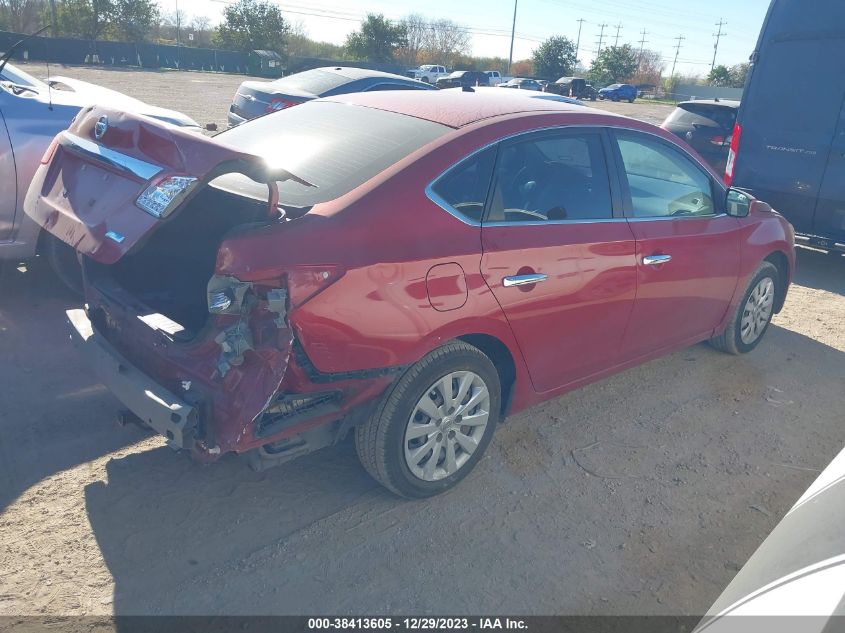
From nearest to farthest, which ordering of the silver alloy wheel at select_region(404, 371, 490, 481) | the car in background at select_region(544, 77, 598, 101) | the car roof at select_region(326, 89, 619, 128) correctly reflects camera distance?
1. the silver alloy wheel at select_region(404, 371, 490, 481)
2. the car roof at select_region(326, 89, 619, 128)
3. the car in background at select_region(544, 77, 598, 101)

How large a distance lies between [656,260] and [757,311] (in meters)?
1.74

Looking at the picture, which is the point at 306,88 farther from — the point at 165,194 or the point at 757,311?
the point at 165,194

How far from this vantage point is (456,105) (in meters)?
3.62

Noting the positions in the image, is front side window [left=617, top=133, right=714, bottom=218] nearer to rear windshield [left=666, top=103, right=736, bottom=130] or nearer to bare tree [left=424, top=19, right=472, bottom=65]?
rear windshield [left=666, top=103, right=736, bottom=130]

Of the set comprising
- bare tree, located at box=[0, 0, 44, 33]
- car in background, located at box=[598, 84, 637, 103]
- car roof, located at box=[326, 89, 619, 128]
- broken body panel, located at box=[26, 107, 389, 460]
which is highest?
bare tree, located at box=[0, 0, 44, 33]

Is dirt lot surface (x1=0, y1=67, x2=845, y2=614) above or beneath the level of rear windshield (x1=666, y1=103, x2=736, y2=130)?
beneath

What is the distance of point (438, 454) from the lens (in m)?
3.26

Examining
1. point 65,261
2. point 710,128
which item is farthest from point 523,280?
point 710,128

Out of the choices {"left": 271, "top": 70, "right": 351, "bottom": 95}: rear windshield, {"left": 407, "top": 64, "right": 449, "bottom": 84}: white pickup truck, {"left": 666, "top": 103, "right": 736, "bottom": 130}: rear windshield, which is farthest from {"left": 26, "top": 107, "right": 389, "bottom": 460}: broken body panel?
{"left": 407, "top": 64, "right": 449, "bottom": 84}: white pickup truck

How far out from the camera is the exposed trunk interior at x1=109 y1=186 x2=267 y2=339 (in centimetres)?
323

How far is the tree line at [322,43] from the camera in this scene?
49.0 m

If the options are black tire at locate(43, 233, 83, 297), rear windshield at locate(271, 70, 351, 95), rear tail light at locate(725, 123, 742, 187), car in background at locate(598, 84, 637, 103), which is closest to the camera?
black tire at locate(43, 233, 83, 297)

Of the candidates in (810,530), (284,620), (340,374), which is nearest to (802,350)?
(810,530)

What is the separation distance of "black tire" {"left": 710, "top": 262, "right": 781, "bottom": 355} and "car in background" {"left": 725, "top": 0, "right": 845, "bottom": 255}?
99.4 inches
